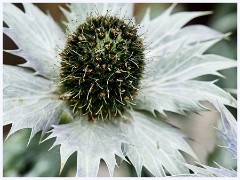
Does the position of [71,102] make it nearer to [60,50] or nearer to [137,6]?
[60,50]

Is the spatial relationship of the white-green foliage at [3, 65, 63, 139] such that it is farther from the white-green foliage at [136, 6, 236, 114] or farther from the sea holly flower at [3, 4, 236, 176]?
the white-green foliage at [136, 6, 236, 114]

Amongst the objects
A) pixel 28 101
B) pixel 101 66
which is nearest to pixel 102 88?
pixel 101 66

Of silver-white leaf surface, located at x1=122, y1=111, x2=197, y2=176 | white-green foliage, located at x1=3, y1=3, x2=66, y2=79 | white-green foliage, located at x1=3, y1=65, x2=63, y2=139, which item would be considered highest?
white-green foliage, located at x1=3, y1=3, x2=66, y2=79

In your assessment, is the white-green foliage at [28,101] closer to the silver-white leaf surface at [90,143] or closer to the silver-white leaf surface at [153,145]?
→ the silver-white leaf surface at [90,143]

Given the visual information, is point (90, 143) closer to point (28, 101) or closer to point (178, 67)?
point (28, 101)

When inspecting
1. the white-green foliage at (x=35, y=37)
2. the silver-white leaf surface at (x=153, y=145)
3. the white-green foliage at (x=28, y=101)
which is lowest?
the silver-white leaf surface at (x=153, y=145)

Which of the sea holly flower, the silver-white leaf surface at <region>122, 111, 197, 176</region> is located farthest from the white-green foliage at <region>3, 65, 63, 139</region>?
the silver-white leaf surface at <region>122, 111, 197, 176</region>

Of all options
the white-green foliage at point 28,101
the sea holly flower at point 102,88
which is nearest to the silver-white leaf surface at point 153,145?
the sea holly flower at point 102,88
